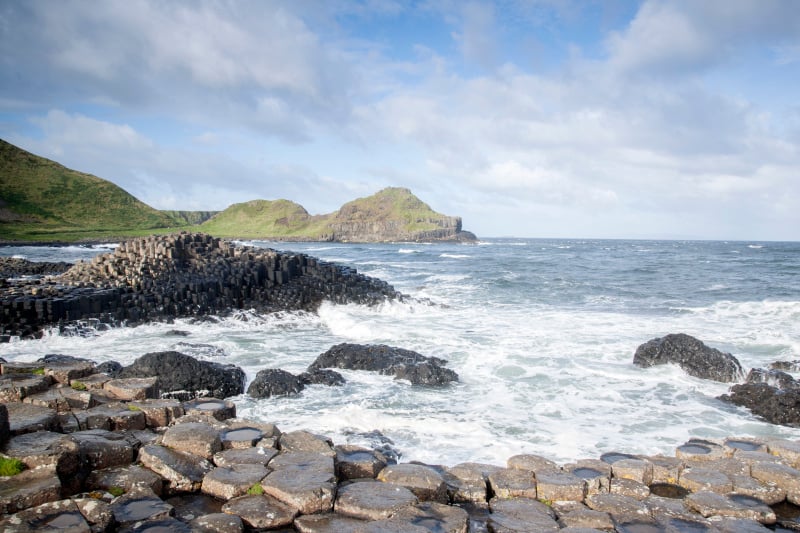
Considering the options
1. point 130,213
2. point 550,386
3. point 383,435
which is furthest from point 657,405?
point 130,213

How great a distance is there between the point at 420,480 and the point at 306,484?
4.31 feet

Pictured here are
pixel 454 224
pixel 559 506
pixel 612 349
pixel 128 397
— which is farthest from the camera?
pixel 454 224

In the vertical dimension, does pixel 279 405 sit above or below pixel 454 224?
below

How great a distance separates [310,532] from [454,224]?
182859 mm

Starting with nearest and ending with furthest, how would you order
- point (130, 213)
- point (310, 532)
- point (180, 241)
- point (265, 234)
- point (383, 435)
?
point (310, 532) < point (383, 435) < point (180, 241) < point (130, 213) < point (265, 234)

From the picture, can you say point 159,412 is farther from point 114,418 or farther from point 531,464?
point 531,464

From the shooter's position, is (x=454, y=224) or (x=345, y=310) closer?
(x=345, y=310)

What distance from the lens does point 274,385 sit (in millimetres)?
12008

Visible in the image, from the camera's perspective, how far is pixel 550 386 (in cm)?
1327

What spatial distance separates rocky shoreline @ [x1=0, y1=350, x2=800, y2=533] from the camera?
485 cm

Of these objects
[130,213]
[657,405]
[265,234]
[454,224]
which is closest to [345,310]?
[657,405]

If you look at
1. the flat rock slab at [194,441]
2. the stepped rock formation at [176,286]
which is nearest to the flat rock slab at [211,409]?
the flat rock slab at [194,441]

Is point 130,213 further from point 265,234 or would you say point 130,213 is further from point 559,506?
point 559,506

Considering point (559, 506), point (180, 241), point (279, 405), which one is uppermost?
point (180, 241)
